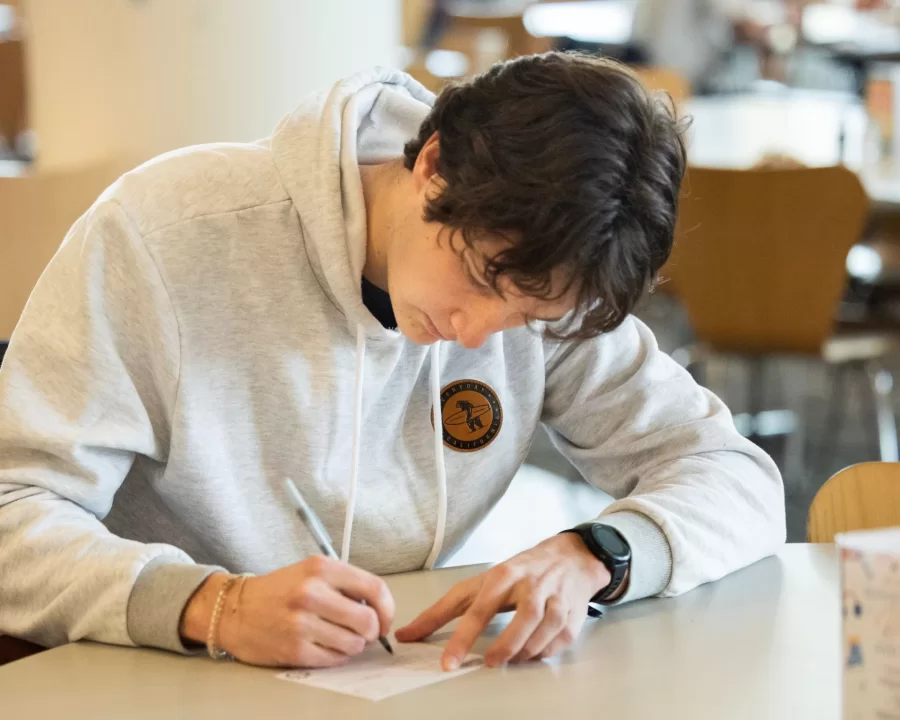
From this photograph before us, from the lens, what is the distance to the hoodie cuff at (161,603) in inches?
40.9

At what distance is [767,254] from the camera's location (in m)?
3.29

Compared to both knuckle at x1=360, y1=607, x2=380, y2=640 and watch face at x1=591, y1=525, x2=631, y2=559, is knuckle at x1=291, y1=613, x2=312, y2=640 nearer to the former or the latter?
knuckle at x1=360, y1=607, x2=380, y2=640

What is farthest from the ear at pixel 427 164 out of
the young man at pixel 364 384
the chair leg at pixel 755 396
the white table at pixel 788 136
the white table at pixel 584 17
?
the white table at pixel 584 17

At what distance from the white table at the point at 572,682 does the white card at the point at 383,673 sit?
13 mm

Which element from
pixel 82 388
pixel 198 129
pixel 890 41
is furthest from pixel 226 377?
pixel 890 41

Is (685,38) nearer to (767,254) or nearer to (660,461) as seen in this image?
(767,254)

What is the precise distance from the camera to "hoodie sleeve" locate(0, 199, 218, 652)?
3.53 feet

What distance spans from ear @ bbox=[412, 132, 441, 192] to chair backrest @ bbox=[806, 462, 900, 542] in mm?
580

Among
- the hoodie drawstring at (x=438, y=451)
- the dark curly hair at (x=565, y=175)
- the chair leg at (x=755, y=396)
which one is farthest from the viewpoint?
the chair leg at (x=755, y=396)

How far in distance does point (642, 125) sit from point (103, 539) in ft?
1.98

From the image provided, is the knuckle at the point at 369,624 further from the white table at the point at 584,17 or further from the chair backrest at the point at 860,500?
the white table at the point at 584,17

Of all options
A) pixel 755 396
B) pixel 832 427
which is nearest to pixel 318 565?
pixel 755 396

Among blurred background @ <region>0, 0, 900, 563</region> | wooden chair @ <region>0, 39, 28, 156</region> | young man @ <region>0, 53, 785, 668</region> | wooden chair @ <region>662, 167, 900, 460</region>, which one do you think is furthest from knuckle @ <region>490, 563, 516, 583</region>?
wooden chair @ <region>0, 39, 28, 156</region>

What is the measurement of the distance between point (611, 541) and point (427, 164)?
40 cm
